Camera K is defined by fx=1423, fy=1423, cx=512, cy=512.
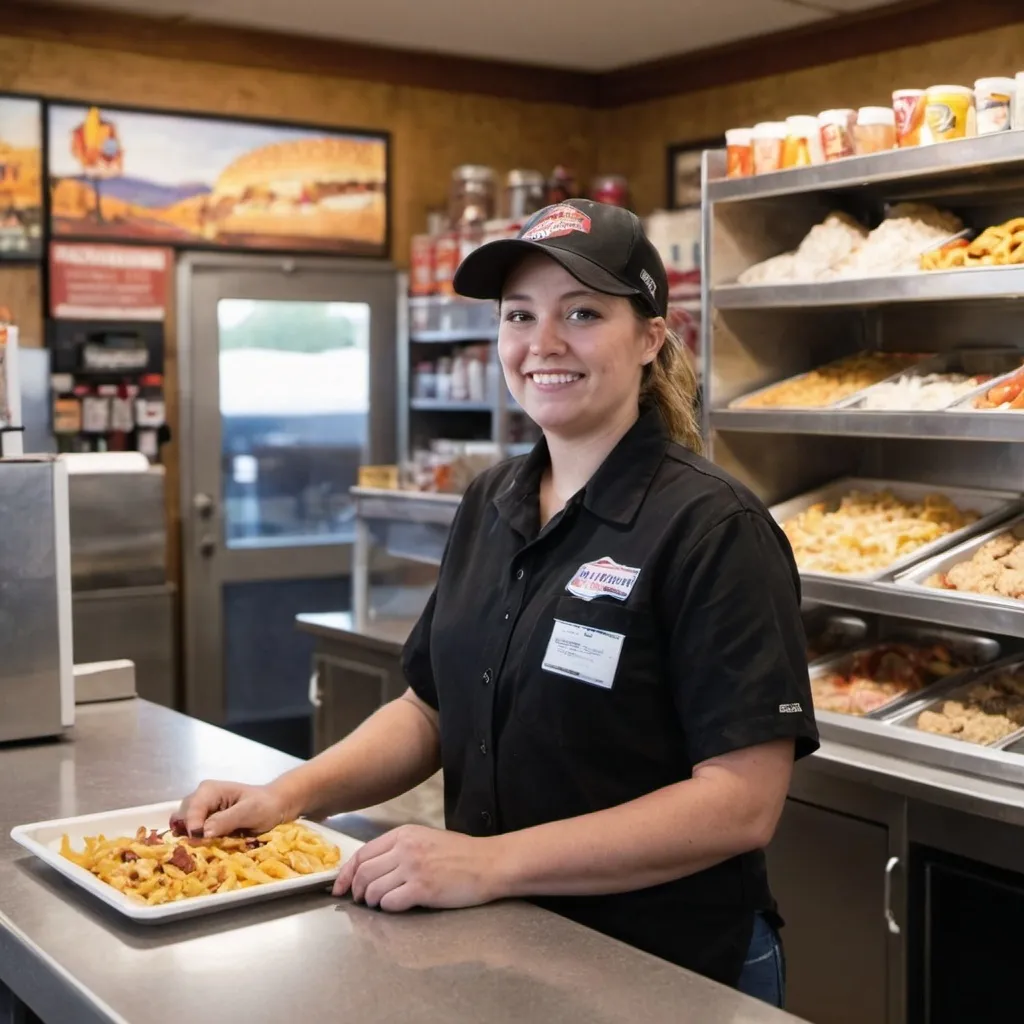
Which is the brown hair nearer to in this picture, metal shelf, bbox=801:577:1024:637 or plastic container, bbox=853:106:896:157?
metal shelf, bbox=801:577:1024:637

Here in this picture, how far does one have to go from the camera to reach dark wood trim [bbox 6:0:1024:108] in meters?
5.61

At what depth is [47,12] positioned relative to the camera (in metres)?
5.68

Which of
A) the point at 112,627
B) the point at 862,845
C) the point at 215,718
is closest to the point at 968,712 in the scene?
the point at 862,845

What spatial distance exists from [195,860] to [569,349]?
0.75m

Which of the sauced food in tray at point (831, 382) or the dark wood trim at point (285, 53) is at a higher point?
the dark wood trim at point (285, 53)

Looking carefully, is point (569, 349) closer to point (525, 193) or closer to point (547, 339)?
point (547, 339)

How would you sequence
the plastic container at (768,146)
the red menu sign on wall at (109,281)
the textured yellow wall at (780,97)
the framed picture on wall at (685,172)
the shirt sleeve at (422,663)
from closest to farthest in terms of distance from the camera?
the shirt sleeve at (422,663) → the plastic container at (768,146) → the textured yellow wall at (780,97) → the red menu sign on wall at (109,281) → the framed picture on wall at (685,172)

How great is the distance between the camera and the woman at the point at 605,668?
1594 millimetres

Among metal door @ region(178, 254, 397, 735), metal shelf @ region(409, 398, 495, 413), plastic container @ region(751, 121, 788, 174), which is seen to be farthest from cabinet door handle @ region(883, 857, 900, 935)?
metal door @ region(178, 254, 397, 735)

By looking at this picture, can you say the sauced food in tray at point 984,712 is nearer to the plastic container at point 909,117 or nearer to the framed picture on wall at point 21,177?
the plastic container at point 909,117

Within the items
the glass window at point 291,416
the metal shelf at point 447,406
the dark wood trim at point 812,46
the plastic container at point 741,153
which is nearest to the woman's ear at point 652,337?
the plastic container at point 741,153

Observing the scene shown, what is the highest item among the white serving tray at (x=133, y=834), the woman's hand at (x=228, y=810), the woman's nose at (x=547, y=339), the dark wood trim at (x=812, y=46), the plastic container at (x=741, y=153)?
the dark wood trim at (x=812, y=46)

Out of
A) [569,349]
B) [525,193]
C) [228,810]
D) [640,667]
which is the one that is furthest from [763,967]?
[525,193]

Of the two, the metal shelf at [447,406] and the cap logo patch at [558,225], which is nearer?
the cap logo patch at [558,225]
